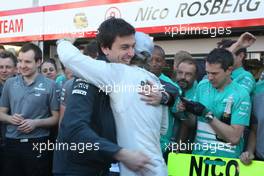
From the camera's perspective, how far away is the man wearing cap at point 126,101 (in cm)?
193

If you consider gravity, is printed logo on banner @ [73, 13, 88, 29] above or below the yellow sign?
above

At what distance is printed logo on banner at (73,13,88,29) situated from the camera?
25.7 ft

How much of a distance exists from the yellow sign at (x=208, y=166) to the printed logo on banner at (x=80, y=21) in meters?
4.84

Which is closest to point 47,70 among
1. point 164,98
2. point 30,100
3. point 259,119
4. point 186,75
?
point 30,100

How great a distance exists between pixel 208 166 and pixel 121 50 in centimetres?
162

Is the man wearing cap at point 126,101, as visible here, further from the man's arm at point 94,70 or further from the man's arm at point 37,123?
the man's arm at point 37,123

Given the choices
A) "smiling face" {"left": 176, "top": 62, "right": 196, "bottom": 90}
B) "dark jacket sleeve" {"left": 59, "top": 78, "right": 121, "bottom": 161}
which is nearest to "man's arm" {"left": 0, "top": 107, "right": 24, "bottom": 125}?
"smiling face" {"left": 176, "top": 62, "right": 196, "bottom": 90}

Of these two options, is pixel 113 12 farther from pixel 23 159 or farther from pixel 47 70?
pixel 23 159

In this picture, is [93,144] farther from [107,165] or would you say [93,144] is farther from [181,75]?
[181,75]

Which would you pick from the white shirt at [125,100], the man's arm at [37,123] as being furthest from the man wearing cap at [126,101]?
the man's arm at [37,123]

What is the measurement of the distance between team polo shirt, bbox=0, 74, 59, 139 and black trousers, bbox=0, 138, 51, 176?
7 centimetres

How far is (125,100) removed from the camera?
6.42 ft

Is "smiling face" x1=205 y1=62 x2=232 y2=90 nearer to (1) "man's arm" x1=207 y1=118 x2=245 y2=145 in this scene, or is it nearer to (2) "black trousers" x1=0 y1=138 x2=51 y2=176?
(1) "man's arm" x1=207 y1=118 x2=245 y2=145

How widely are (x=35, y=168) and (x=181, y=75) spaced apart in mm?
1494
